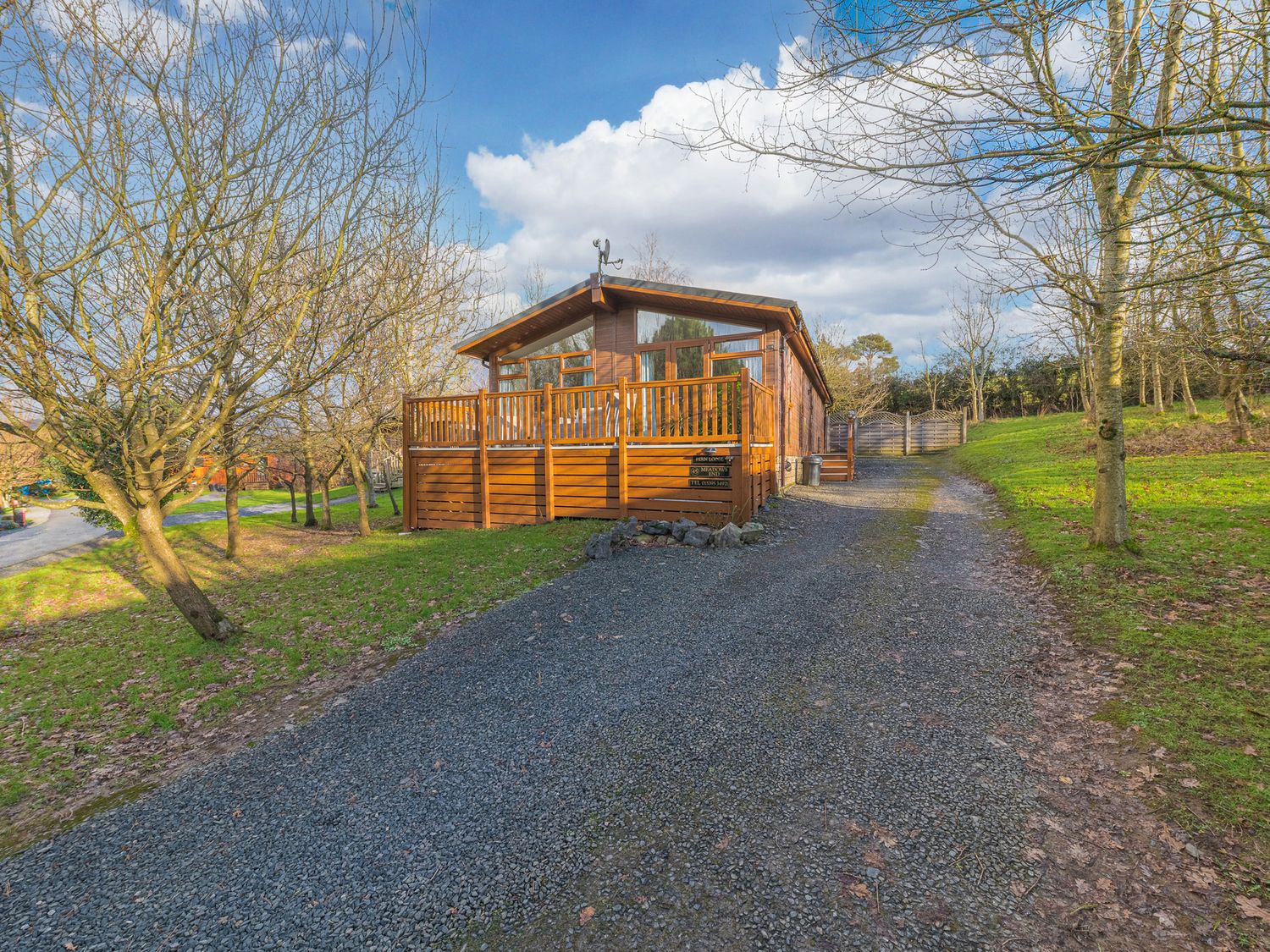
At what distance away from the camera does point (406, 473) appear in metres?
11.9

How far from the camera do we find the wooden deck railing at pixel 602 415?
8906 mm

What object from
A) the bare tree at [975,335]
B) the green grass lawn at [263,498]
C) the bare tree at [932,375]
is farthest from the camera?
the bare tree at [932,375]

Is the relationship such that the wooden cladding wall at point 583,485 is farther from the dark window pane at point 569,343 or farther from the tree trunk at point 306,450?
the dark window pane at point 569,343

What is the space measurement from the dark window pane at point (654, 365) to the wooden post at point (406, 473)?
18.0ft

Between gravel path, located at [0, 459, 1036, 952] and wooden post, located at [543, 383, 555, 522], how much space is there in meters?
5.34

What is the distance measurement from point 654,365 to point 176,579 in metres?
9.49

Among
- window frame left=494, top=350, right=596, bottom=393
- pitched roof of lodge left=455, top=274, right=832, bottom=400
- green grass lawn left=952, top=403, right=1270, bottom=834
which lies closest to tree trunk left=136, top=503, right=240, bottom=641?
green grass lawn left=952, top=403, right=1270, bottom=834

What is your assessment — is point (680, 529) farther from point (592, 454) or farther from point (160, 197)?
point (160, 197)

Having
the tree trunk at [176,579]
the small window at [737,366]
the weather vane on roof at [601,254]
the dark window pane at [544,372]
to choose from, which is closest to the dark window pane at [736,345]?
the small window at [737,366]

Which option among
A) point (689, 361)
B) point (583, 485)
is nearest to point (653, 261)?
point (689, 361)

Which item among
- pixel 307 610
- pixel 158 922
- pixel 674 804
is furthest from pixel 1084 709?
pixel 307 610

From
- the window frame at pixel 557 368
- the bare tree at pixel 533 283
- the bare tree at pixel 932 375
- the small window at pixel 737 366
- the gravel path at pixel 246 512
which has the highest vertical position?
the bare tree at pixel 533 283

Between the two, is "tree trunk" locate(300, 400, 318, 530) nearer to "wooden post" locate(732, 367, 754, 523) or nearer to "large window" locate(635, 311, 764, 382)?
"large window" locate(635, 311, 764, 382)

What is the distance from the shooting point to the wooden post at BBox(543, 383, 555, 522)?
992cm
